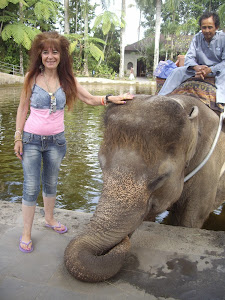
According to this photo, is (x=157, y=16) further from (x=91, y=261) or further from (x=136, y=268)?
(x=91, y=261)

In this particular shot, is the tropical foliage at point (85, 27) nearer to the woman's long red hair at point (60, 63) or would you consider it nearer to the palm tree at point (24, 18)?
the palm tree at point (24, 18)

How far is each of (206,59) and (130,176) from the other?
2.63m

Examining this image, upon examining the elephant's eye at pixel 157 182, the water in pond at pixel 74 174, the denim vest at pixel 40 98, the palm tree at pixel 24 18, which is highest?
the palm tree at pixel 24 18

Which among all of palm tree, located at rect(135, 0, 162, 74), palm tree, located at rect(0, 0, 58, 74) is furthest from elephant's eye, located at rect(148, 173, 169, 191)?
palm tree, located at rect(135, 0, 162, 74)

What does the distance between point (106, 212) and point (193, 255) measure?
1020 mm

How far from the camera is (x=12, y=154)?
294 inches

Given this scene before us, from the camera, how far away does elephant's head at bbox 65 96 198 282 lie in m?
2.29

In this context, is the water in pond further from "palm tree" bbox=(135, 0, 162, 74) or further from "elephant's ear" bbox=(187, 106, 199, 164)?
"palm tree" bbox=(135, 0, 162, 74)

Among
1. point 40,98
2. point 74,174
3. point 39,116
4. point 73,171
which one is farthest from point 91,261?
point 73,171

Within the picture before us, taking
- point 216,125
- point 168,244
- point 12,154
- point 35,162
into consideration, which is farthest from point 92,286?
→ point 12,154

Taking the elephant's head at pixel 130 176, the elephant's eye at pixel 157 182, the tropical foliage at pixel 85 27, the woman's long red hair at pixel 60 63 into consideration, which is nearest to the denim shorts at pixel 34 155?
the woman's long red hair at pixel 60 63

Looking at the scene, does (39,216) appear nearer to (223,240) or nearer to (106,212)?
(106,212)

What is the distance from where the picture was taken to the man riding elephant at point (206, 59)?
3947 mm

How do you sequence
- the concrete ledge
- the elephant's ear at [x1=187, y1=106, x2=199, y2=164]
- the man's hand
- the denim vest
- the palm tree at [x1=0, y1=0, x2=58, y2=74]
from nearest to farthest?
1. the concrete ledge
2. the elephant's ear at [x1=187, y1=106, x2=199, y2=164]
3. the denim vest
4. the man's hand
5. the palm tree at [x1=0, y1=0, x2=58, y2=74]
